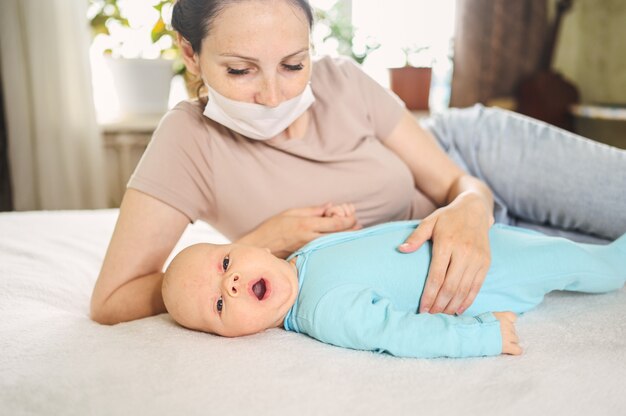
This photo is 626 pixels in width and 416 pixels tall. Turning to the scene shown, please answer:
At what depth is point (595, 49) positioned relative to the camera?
140 inches

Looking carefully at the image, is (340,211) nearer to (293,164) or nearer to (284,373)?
(293,164)

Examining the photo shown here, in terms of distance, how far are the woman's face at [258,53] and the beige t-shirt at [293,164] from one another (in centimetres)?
15

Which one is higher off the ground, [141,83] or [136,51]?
[136,51]

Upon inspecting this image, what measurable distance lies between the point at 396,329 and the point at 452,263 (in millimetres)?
193

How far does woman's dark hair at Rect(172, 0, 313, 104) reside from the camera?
1.11 meters

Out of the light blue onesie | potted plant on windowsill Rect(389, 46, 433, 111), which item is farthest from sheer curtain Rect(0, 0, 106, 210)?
the light blue onesie

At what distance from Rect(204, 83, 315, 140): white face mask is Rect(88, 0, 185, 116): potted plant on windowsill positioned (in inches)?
70.5

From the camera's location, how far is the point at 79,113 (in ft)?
8.93

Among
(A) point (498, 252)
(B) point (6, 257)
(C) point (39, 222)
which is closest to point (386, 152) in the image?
(A) point (498, 252)

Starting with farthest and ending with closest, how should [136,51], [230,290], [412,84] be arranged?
[412,84] < [136,51] < [230,290]

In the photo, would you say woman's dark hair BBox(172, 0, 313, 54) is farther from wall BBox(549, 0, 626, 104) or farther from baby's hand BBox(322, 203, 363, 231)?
wall BBox(549, 0, 626, 104)

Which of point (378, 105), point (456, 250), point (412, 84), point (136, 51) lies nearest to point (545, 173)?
point (378, 105)

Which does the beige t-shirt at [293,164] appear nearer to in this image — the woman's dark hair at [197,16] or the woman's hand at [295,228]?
the woman's hand at [295,228]

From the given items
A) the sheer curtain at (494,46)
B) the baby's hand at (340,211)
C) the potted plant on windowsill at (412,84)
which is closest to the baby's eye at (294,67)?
the baby's hand at (340,211)
